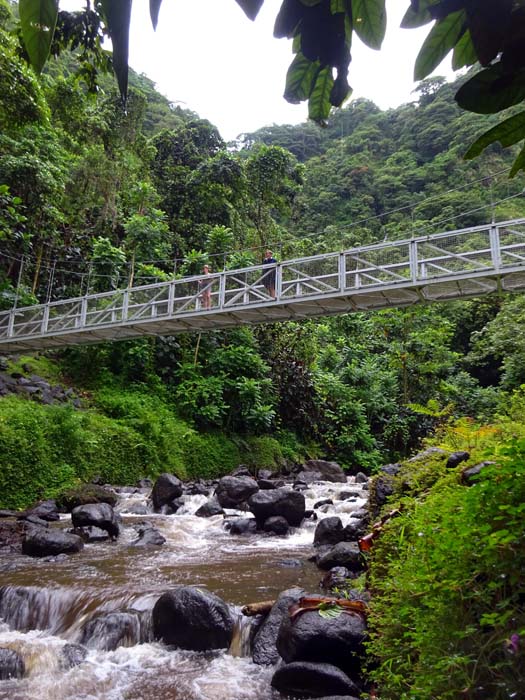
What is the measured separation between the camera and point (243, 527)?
24.5 ft

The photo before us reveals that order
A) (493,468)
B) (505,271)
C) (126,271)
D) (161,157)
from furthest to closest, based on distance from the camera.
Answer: (161,157) → (126,271) → (505,271) → (493,468)

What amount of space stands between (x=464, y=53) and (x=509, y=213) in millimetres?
20705

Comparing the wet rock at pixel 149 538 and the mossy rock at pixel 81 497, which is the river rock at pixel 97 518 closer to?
the wet rock at pixel 149 538

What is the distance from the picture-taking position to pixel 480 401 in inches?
640

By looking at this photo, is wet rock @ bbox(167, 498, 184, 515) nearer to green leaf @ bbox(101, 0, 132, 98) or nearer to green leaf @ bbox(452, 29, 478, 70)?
green leaf @ bbox(452, 29, 478, 70)

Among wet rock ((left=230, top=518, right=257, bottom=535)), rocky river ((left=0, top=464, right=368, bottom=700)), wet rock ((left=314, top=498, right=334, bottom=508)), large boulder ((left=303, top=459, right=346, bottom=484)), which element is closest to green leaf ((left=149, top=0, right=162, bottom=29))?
rocky river ((left=0, top=464, right=368, bottom=700))

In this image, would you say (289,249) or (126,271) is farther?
(289,249)

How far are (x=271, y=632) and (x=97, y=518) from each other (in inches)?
160

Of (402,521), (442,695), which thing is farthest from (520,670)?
(402,521)

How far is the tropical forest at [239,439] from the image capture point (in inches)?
64.0

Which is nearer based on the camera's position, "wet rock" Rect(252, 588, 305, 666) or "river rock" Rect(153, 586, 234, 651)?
"wet rock" Rect(252, 588, 305, 666)

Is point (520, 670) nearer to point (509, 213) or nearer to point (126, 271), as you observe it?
point (126, 271)

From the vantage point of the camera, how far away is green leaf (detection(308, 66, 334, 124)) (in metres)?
1.06

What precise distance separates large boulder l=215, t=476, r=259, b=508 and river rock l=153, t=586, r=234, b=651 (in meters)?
4.95
